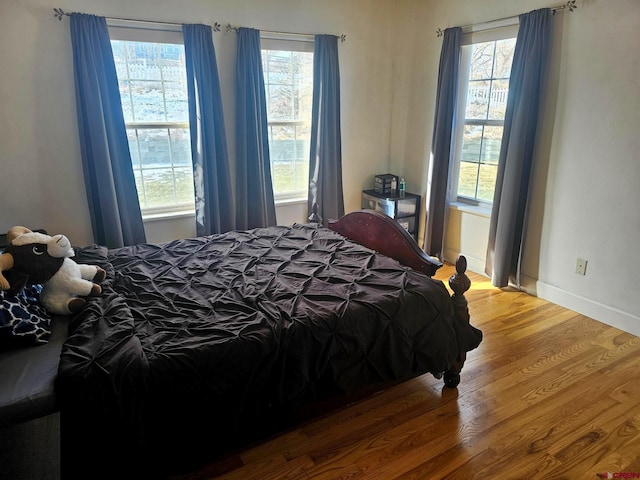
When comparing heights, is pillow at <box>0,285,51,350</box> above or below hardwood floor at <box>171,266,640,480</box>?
above

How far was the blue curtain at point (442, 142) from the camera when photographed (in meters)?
3.59

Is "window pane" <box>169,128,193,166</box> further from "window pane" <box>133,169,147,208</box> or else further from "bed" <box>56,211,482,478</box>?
"bed" <box>56,211,482,478</box>

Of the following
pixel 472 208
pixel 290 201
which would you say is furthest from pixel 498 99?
pixel 290 201

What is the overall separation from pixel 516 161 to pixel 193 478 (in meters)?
2.91

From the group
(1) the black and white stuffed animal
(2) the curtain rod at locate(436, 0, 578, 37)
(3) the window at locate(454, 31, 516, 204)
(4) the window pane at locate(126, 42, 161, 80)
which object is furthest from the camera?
(3) the window at locate(454, 31, 516, 204)

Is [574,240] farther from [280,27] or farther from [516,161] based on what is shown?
[280,27]

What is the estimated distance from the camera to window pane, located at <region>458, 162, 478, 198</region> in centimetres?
383

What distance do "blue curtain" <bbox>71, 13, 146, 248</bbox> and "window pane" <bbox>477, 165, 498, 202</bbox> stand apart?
9.72ft

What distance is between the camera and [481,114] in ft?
12.0

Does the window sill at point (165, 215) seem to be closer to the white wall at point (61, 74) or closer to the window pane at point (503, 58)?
the white wall at point (61, 74)

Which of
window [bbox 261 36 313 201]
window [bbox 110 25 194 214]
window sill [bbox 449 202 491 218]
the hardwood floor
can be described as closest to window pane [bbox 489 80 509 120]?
window sill [bbox 449 202 491 218]

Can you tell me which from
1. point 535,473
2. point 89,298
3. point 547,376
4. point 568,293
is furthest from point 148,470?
point 568,293

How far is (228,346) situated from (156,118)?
8.21 ft

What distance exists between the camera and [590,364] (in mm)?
2451
